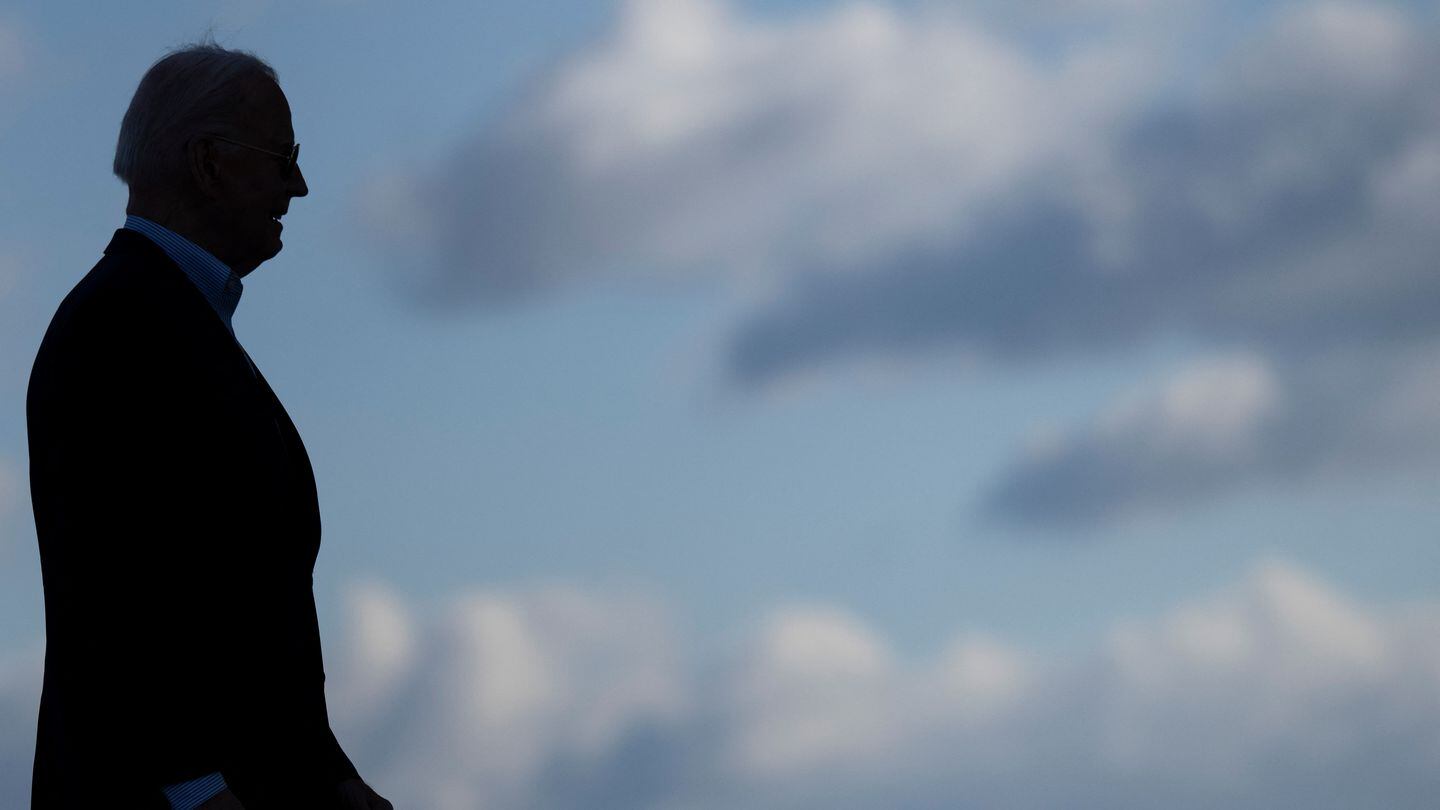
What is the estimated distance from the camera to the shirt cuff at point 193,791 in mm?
3914

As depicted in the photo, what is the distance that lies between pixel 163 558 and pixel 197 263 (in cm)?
87

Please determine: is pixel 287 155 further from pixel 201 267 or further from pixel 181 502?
pixel 181 502

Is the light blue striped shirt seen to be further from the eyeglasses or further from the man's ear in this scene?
the eyeglasses

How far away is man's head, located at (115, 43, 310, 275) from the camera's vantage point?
14.4 ft

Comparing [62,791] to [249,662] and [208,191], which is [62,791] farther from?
[208,191]

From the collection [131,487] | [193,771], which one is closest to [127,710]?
[193,771]

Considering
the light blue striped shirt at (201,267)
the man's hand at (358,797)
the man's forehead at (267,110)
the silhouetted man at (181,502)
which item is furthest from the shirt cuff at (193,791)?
the man's forehead at (267,110)

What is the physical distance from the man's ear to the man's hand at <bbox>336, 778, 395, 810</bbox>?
5.48 ft

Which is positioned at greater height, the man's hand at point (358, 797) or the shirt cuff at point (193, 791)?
the man's hand at point (358, 797)

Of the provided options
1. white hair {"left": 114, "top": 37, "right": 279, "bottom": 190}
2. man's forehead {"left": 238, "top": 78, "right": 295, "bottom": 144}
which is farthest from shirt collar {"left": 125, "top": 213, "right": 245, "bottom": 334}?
man's forehead {"left": 238, "top": 78, "right": 295, "bottom": 144}

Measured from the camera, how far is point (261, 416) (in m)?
4.35

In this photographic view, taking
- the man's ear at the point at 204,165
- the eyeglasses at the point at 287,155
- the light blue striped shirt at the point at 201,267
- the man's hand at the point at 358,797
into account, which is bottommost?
the man's hand at the point at 358,797

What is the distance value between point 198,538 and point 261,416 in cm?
44

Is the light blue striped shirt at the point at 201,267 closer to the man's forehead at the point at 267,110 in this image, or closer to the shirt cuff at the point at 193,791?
the man's forehead at the point at 267,110
